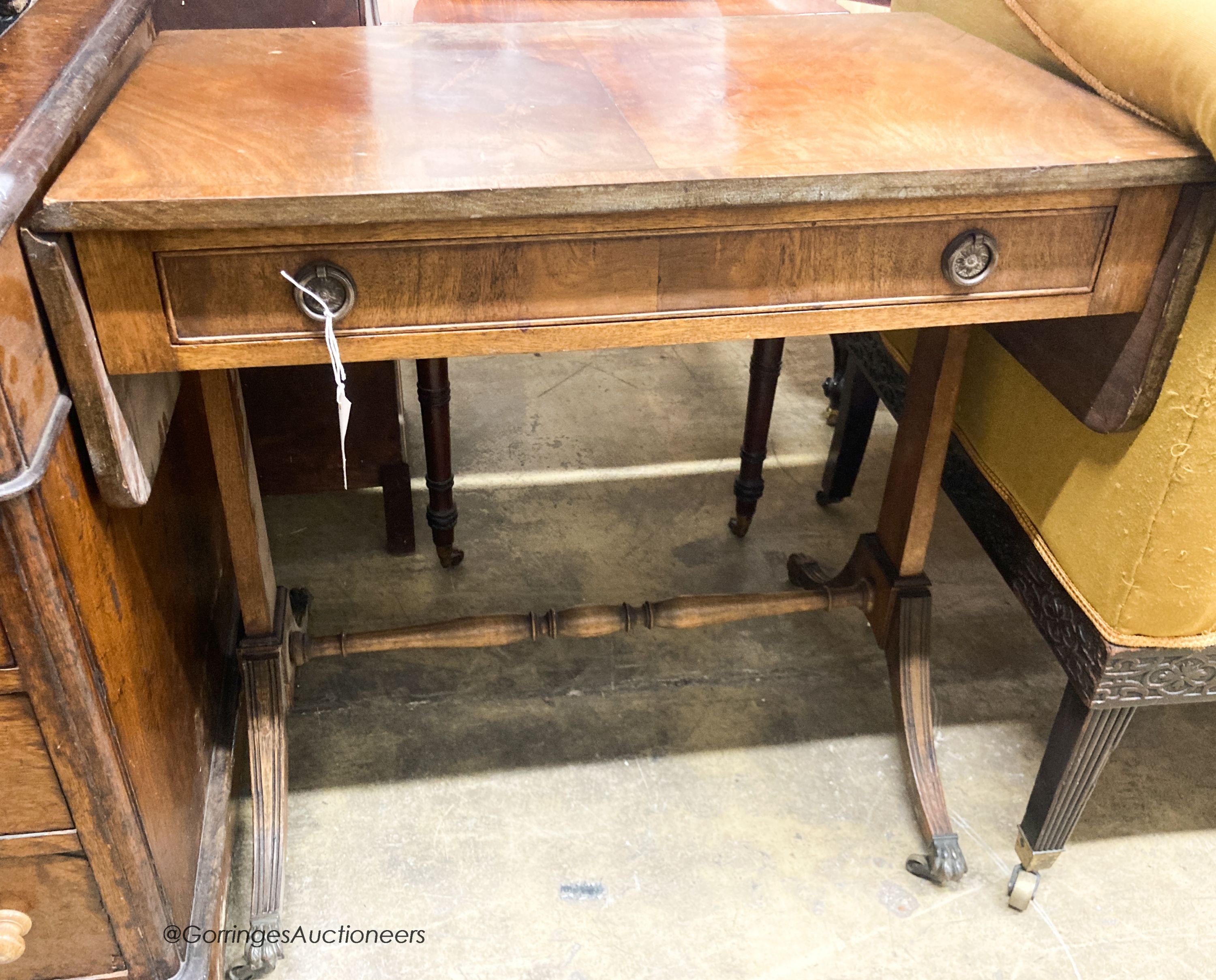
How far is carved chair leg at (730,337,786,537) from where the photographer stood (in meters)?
1.75

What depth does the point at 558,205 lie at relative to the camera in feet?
2.69

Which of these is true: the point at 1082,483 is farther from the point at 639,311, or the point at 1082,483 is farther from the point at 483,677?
the point at 483,677

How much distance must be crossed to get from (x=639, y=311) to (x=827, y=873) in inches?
32.8

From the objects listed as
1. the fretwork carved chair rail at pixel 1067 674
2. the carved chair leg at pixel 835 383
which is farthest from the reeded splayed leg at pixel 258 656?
the carved chair leg at pixel 835 383

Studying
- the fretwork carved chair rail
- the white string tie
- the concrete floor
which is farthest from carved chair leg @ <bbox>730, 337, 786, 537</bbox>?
the white string tie

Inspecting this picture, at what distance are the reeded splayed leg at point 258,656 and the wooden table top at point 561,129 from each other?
341 mm

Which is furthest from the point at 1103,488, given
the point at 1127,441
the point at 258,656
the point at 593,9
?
the point at 593,9

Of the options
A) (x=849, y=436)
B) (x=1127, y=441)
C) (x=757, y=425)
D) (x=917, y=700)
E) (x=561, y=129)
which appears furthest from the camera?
(x=849, y=436)

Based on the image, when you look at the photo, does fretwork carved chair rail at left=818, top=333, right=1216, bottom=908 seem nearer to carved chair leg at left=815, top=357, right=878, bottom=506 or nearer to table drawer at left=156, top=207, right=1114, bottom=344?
carved chair leg at left=815, top=357, right=878, bottom=506

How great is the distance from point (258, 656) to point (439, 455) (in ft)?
1.69

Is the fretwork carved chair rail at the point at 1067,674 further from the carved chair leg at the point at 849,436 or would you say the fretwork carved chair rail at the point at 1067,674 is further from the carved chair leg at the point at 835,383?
the carved chair leg at the point at 835,383

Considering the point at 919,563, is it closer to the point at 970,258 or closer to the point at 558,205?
the point at 970,258

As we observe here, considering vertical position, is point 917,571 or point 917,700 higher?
point 917,571

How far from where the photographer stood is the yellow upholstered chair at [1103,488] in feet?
3.13
